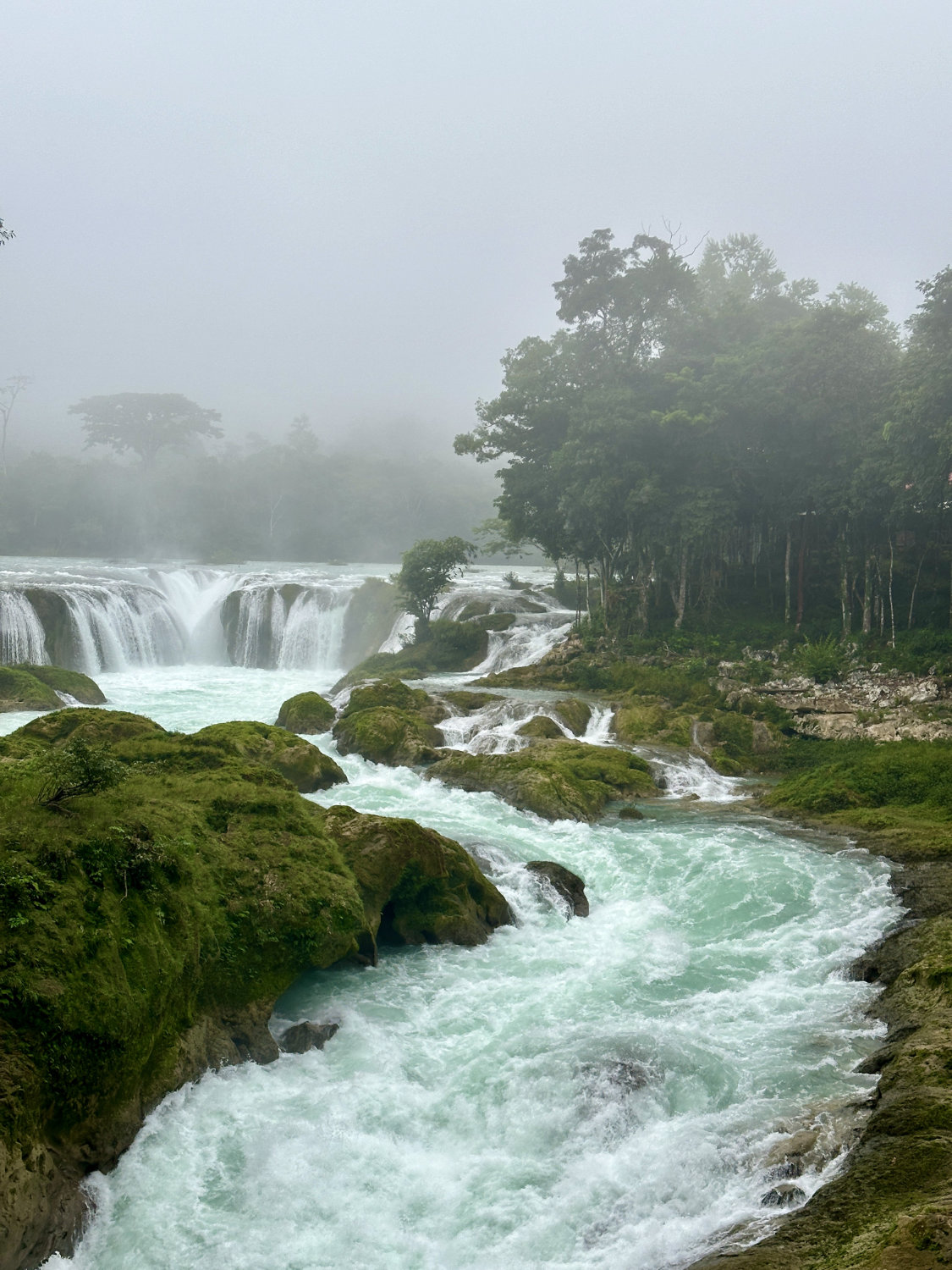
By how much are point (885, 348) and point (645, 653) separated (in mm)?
12751

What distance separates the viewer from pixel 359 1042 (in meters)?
6.97

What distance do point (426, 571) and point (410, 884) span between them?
80.5 feet

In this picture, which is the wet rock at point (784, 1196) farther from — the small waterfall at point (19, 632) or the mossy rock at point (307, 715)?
the small waterfall at point (19, 632)

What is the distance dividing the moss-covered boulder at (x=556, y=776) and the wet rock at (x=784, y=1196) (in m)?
9.03

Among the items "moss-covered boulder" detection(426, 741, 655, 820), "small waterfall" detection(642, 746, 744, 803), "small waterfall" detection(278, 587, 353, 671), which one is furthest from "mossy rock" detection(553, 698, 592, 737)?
"small waterfall" detection(278, 587, 353, 671)

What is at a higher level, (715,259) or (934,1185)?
(715,259)

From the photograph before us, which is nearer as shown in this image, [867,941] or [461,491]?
[867,941]

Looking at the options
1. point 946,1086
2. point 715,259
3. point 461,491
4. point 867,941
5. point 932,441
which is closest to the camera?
point 946,1086

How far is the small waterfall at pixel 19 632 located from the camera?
96.6ft

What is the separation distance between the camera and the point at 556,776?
15.1 meters

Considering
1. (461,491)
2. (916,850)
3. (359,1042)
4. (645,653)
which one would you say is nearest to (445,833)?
(359,1042)

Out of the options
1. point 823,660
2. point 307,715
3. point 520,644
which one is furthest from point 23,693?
point 823,660

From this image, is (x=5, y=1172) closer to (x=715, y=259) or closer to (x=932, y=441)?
(x=932, y=441)

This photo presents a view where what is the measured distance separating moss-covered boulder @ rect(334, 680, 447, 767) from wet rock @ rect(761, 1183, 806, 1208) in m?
13.0
